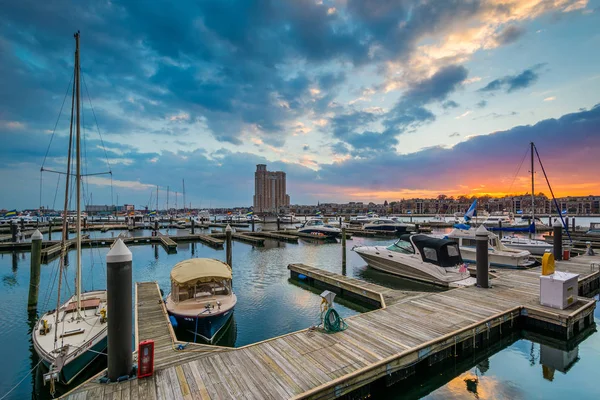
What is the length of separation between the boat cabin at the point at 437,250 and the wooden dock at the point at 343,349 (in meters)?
4.33

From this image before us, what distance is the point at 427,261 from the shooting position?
59.1 ft

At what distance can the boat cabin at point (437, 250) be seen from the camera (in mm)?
17422

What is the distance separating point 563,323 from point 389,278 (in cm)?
1027

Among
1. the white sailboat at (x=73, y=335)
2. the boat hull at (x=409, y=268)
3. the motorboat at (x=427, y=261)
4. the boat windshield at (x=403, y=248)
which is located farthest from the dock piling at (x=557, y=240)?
the white sailboat at (x=73, y=335)

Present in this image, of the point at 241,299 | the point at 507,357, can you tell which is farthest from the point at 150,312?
the point at 507,357

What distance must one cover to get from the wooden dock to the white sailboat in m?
1.13

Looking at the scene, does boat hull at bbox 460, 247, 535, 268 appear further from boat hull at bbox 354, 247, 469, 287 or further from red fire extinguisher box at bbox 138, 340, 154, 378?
red fire extinguisher box at bbox 138, 340, 154, 378

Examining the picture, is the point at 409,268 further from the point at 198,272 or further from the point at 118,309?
the point at 118,309

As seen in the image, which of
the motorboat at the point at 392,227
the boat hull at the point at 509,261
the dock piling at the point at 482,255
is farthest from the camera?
the motorboat at the point at 392,227

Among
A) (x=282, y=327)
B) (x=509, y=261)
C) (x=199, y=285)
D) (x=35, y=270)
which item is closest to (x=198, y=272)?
(x=199, y=285)

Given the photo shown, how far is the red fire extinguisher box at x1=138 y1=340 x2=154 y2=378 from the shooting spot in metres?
6.32

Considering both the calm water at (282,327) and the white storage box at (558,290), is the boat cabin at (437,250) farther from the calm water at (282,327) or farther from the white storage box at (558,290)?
the white storage box at (558,290)

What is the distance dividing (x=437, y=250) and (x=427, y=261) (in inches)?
36.9

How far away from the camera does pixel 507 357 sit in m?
9.83
